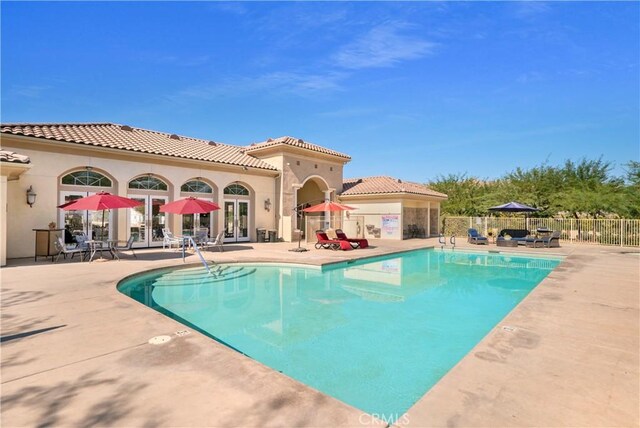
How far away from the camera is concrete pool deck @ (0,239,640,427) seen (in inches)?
110

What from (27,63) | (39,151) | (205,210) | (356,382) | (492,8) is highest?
(492,8)

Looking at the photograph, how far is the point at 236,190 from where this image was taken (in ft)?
65.5

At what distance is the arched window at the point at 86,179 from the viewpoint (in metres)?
14.2

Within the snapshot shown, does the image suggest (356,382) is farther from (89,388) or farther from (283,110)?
(283,110)

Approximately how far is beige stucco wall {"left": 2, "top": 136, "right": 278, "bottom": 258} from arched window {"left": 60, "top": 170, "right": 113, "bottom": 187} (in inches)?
12.2

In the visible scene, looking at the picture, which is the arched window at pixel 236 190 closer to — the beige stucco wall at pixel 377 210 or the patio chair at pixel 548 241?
the beige stucco wall at pixel 377 210

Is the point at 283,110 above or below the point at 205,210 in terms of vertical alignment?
above

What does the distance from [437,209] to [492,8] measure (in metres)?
18.7

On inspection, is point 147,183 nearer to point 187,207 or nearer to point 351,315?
point 187,207

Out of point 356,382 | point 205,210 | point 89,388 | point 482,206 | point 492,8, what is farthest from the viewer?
point 482,206

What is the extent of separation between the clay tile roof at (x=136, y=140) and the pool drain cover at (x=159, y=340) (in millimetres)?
12793

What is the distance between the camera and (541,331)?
→ 5.08 metres


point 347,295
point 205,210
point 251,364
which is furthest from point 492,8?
point 251,364

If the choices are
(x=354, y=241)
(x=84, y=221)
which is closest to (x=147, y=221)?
(x=84, y=221)
